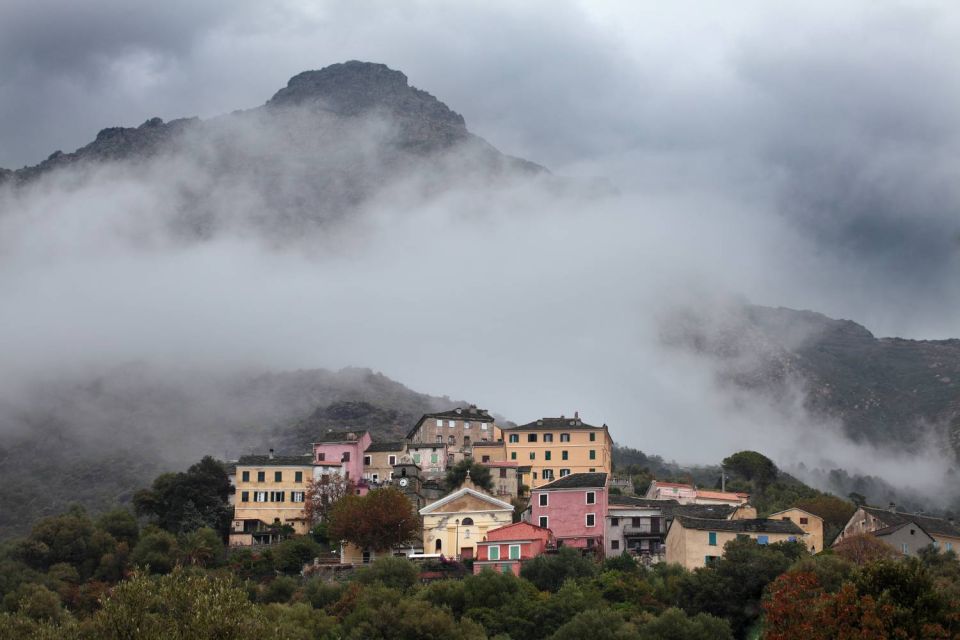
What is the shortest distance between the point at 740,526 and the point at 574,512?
12621 mm

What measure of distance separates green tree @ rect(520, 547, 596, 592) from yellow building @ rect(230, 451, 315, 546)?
2485 centimetres

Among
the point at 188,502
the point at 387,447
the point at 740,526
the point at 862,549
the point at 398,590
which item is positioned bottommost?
the point at 398,590

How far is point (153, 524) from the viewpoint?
89188 mm

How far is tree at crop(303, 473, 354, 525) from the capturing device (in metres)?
89.2

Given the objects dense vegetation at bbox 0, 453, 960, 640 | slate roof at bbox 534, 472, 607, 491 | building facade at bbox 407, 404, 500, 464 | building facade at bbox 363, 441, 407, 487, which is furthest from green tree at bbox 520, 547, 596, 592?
building facade at bbox 407, 404, 500, 464

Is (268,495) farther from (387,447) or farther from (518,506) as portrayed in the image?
(518,506)

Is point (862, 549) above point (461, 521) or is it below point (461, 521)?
below

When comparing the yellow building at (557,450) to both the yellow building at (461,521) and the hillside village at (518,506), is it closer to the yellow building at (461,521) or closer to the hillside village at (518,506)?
the hillside village at (518,506)

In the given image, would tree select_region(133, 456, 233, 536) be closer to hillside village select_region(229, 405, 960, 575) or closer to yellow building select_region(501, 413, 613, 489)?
hillside village select_region(229, 405, 960, 575)

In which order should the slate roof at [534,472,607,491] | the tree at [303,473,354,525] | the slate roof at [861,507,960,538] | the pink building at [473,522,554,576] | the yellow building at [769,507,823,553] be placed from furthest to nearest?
the tree at [303,473,354,525], the slate roof at [534,472,607,491], the slate roof at [861,507,960,538], the pink building at [473,522,554,576], the yellow building at [769,507,823,553]

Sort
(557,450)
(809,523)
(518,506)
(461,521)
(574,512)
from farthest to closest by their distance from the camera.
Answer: (557,450) → (518,506) → (461,521) → (574,512) → (809,523)

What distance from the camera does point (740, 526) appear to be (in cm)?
7188

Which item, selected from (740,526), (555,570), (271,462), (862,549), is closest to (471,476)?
(271,462)

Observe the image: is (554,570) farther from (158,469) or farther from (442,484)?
(158,469)
